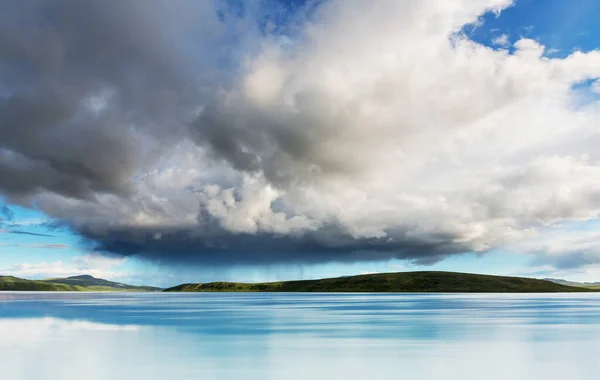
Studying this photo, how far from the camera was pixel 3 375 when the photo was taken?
2673 centimetres

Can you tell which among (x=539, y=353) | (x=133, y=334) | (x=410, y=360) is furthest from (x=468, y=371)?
(x=133, y=334)

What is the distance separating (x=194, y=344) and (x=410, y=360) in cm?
1747

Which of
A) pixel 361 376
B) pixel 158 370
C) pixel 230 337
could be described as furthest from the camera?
pixel 230 337

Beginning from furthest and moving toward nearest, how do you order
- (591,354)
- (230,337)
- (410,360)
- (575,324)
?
(575,324)
(230,337)
(591,354)
(410,360)

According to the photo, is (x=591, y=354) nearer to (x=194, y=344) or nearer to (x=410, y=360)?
(x=410, y=360)

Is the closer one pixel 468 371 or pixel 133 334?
pixel 468 371

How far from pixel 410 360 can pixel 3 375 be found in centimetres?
2353

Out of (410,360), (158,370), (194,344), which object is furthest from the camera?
(194,344)

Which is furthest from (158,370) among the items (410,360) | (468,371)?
(468,371)

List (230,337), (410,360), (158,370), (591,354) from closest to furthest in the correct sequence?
(158,370) → (410,360) → (591,354) → (230,337)

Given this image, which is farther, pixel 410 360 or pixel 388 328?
pixel 388 328

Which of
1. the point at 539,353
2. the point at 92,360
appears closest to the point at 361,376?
the point at 539,353

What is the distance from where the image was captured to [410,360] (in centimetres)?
3123

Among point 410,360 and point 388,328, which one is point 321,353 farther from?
point 388,328
